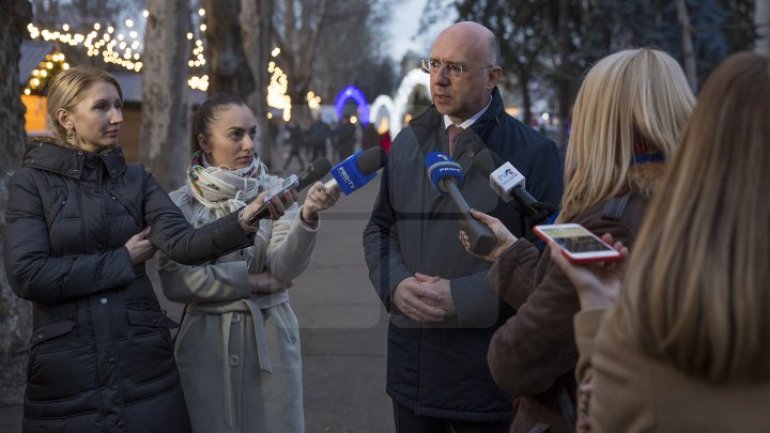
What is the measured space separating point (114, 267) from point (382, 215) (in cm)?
105

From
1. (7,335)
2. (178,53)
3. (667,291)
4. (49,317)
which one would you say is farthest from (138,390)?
(178,53)

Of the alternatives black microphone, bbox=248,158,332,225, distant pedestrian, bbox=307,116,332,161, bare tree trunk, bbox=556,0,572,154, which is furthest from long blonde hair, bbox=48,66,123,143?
distant pedestrian, bbox=307,116,332,161

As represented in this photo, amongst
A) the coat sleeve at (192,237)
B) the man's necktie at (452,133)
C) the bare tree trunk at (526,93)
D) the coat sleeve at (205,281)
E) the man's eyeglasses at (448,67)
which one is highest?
the man's eyeglasses at (448,67)

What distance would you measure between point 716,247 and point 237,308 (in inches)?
87.5

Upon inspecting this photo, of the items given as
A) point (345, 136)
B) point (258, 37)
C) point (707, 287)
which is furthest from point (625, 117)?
point (345, 136)

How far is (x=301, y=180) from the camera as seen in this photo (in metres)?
2.99

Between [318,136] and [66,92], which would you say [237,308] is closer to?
[66,92]

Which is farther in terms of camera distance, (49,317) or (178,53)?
(178,53)

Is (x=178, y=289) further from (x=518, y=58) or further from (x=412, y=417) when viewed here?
(x=518, y=58)

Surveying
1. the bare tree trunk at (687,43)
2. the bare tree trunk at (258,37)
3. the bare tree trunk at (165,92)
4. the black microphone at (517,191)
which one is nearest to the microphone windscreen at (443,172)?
the black microphone at (517,191)

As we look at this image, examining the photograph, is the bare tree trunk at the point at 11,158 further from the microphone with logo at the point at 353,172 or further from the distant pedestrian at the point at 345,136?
the distant pedestrian at the point at 345,136

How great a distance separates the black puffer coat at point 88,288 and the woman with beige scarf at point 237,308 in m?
0.27

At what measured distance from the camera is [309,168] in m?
3.03

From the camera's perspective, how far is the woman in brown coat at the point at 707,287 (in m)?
1.39
